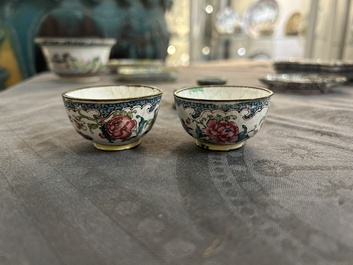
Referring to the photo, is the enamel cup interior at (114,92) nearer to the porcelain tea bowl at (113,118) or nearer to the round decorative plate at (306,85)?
the porcelain tea bowl at (113,118)

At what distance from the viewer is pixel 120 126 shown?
12.7 inches

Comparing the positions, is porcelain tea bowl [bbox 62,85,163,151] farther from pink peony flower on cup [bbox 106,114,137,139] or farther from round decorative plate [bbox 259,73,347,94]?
round decorative plate [bbox 259,73,347,94]

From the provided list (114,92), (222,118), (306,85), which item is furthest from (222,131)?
(306,85)

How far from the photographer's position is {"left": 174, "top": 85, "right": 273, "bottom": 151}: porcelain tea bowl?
31 cm

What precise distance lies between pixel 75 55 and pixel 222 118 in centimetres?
62

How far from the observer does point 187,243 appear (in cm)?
19

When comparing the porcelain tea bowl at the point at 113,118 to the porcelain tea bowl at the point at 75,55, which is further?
the porcelain tea bowl at the point at 75,55

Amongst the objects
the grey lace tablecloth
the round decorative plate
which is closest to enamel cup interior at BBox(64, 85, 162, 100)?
the grey lace tablecloth

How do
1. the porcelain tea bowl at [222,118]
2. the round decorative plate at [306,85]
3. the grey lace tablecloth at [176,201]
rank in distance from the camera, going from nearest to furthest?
the grey lace tablecloth at [176,201] < the porcelain tea bowl at [222,118] < the round decorative plate at [306,85]

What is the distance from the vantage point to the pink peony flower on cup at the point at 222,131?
31 centimetres

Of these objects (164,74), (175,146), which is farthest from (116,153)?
(164,74)

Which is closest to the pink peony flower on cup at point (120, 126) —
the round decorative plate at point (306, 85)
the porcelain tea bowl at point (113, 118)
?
the porcelain tea bowl at point (113, 118)

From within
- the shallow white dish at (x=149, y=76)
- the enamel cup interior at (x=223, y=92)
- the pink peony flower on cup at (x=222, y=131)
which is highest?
the enamel cup interior at (x=223, y=92)

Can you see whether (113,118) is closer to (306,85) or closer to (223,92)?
(223,92)
